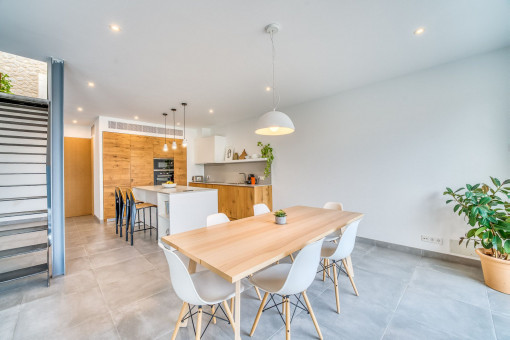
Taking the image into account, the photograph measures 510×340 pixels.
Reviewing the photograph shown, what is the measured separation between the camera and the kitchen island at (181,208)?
3652mm

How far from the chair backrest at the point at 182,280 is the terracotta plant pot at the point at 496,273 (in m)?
3.15

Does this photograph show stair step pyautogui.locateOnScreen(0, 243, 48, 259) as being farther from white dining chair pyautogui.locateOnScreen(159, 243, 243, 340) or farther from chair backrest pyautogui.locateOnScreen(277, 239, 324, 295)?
chair backrest pyautogui.locateOnScreen(277, 239, 324, 295)

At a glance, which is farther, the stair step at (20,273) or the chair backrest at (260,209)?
the chair backrest at (260,209)

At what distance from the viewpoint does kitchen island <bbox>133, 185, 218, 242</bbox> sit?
12.0 feet

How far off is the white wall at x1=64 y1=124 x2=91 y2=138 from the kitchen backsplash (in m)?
3.79

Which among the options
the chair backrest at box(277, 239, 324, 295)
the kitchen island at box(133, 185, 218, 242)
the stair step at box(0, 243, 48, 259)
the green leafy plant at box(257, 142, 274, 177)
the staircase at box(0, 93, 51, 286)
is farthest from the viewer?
the green leafy plant at box(257, 142, 274, 177)

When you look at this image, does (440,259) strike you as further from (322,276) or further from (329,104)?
(329,104)

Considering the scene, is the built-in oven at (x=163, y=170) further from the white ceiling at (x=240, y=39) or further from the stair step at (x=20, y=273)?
the stair step at (x=20, y=273)

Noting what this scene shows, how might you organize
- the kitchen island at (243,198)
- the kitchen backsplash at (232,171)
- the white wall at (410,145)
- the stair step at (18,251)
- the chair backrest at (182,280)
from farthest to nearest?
1. the kitchen backsplash at (232,171)
2. the kitchen island at (243,198)
3. the white wall at (410,145)
4. the stair step at (18,251)
5. the chair backrest at (182,280)

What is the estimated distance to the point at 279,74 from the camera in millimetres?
3273

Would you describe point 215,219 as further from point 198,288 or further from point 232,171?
point 232,171

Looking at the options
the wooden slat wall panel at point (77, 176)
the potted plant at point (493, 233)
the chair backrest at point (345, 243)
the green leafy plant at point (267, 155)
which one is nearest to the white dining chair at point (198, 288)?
the chair backrest at point (345, 243)

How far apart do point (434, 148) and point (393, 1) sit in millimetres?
2238

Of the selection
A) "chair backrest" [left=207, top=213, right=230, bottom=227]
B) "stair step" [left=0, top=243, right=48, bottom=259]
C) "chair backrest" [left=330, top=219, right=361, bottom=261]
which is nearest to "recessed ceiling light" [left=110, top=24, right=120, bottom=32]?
"chair backrest" [left=207, top=213, right=230, bottom=227]
